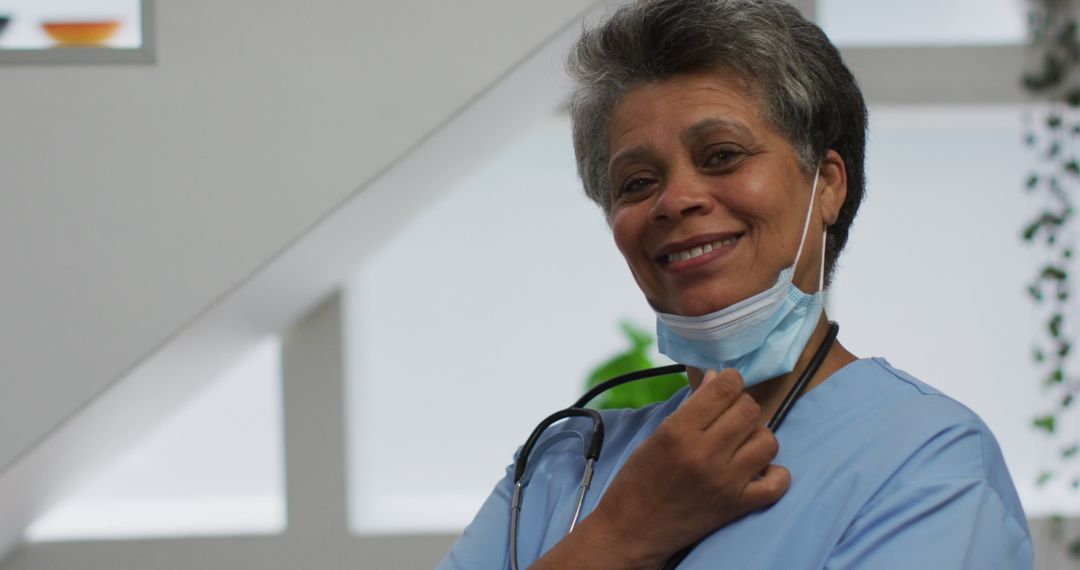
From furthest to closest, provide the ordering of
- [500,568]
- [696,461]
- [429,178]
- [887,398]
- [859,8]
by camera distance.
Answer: [859,8] → [429,178] → [500,568] → [887,398] → [696,461]

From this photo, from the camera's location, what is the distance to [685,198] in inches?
41.1

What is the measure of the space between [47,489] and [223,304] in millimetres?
918

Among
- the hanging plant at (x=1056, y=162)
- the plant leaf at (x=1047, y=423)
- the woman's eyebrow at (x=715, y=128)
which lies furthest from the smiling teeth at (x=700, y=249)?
the plant leaf at (x=1047, y=423)

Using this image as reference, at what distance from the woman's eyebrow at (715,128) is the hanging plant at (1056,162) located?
2149 millimetres

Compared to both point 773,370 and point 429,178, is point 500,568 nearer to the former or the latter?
point 773,370

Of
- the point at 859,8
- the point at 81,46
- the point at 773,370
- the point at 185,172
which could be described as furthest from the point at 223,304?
the point at 859,8

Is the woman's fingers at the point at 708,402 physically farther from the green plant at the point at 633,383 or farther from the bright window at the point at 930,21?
the bright window at the point at 930,21

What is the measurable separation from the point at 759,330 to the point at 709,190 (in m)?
0.14

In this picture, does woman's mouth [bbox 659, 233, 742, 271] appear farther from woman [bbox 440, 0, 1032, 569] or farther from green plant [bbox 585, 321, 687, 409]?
green plant [bbox 585, 321, 687, 409]

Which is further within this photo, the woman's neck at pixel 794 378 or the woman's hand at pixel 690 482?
the woman's neck at pixel 794 378

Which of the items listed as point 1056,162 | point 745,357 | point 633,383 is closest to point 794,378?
point 745,357

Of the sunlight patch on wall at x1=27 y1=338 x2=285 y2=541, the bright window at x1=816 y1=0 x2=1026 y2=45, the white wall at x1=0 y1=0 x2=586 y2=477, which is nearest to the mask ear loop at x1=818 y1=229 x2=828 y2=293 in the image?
the white wall at x1=0 y1=0 x2=586 y2=477

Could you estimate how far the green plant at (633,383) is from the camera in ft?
9.68

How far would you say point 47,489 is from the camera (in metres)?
2.72
